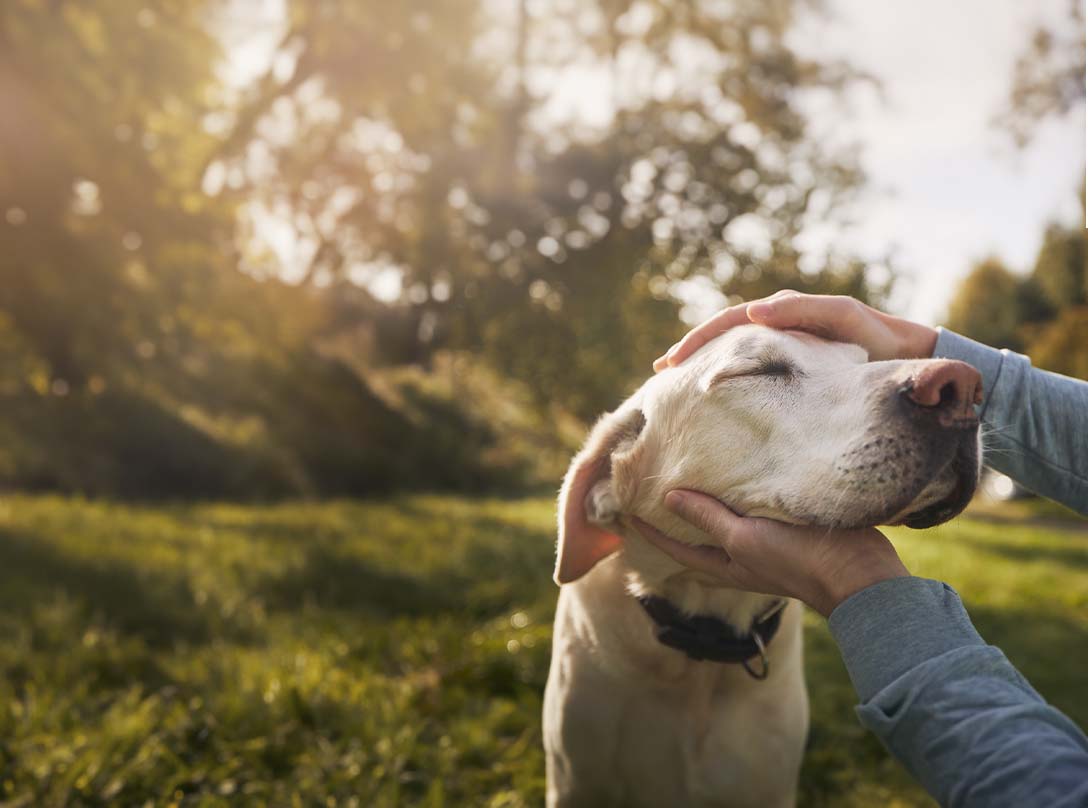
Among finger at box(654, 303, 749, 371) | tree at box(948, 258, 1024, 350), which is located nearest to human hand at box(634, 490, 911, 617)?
finger at box(654, 303, 749, 371)

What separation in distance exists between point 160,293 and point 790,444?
6632 millimetres

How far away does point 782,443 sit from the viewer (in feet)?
6.09

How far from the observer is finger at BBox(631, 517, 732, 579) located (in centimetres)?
185

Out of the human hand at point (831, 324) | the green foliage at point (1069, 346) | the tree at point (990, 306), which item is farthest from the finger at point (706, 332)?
the tree at point (990, 306)

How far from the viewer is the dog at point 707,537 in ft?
5.50

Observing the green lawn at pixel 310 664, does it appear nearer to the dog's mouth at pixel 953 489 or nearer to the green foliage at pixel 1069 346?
the dog's mouth at pixel 953 489

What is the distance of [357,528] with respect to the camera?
23.7ft

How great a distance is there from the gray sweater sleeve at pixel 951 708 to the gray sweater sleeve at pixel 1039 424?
787mm

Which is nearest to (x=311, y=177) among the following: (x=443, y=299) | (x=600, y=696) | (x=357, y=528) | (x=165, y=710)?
(x=443, y=299)

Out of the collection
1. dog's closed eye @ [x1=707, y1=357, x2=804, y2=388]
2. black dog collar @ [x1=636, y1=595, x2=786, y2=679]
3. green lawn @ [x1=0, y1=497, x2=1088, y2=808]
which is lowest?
green lawn @ [x1=0, y1=497, x2=1088, y2=808]

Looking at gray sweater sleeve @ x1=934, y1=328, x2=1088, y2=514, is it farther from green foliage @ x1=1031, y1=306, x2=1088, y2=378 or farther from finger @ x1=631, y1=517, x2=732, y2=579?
green foliage @ x1=1031, y1=306, x2=1088, y2=378

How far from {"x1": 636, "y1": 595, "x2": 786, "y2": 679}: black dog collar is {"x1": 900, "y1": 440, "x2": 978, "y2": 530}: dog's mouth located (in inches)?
22.4

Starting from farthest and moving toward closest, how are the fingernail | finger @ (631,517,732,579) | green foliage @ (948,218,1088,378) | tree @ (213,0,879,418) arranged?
1. green foliage @ (948,218,1088,378)
2. tree @ (213,0,879,418)
3. the fingernail
4. finger @ (631,517,732,579)

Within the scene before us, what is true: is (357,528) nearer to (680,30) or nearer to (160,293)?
(160,293)
